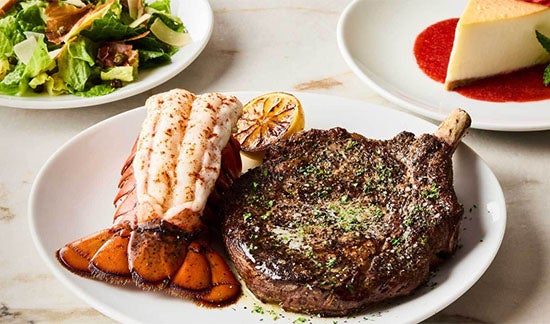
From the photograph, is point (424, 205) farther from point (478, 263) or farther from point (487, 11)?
point (487, 11)

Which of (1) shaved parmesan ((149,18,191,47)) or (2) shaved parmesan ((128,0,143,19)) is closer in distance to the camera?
(1) shaved parmesan ((149,18,191,47))

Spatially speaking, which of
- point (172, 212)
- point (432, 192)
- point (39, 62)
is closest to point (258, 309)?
point (172, 212)

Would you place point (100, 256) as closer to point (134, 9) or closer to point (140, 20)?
point (140, 20)

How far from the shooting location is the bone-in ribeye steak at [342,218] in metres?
2.77

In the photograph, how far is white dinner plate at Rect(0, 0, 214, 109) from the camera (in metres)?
4.01

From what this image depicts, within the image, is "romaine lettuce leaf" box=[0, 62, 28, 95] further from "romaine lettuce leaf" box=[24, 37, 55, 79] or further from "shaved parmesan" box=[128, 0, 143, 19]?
"shaved parmesan" box=[128, 0, 143, 19]

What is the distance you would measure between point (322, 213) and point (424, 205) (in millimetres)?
357

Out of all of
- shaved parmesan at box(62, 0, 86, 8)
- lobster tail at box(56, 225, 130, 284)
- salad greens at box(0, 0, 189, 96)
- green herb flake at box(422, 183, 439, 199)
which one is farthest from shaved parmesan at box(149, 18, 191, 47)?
green herb flake at box(422, 183, 439, 199)

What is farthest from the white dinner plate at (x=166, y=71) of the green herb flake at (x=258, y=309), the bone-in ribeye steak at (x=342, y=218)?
the green herb flake at (x=258, y=309)

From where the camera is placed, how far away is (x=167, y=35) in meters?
4.57

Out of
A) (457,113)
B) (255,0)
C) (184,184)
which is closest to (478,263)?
(457,113)

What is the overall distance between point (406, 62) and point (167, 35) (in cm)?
129

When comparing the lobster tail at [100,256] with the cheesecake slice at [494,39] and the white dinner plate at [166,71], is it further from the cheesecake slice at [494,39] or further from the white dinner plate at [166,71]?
the cheesecake slice at [494,39]

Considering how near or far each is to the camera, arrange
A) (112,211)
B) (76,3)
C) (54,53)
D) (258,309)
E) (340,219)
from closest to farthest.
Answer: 1. (258,309)
2. (340,219)
3. (112,211)
4. (54,53)
5. (76,3)
